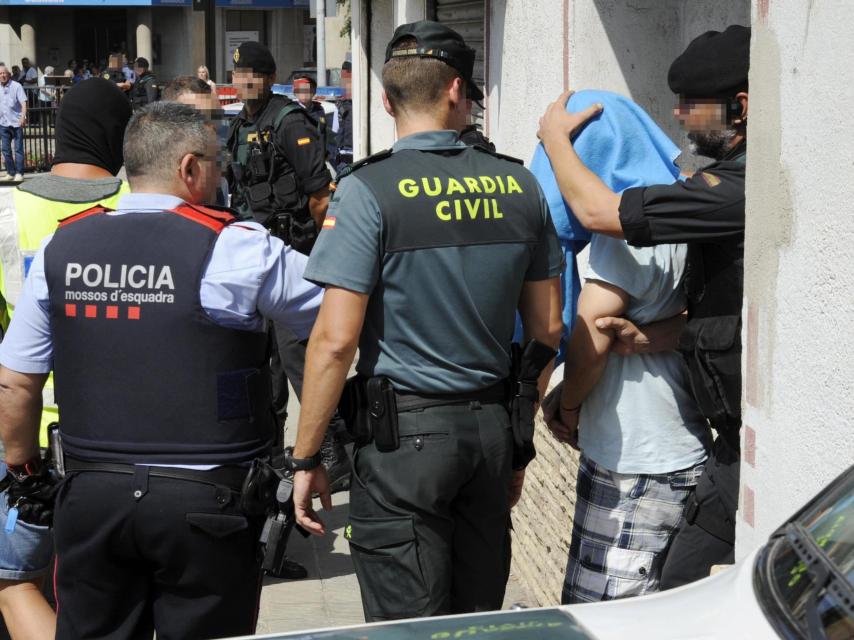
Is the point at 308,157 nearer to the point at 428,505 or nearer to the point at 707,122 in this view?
the point at 707,122

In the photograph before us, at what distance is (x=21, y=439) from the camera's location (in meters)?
3.26

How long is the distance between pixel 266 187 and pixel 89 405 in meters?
3.68

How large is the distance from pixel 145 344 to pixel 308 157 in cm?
360

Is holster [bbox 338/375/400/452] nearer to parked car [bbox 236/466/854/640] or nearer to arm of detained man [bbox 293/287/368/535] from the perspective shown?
arm of detained man [bbox 293/287/368/535]

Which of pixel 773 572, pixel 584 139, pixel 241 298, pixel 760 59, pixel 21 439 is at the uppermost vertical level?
pixel 760 59

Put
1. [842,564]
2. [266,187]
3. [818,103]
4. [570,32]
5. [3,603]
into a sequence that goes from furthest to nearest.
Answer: [266,187] < [570,32] < [3,603] < [818,103] < [842,564]

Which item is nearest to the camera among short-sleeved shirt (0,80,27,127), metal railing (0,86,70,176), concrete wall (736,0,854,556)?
concrete wall (736,0,854,556)

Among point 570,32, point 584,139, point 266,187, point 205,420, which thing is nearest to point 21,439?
point 205,420

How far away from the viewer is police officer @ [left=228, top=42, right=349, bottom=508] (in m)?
6.39

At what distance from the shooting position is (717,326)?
3.04 meters

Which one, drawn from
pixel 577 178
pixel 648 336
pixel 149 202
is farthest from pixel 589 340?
pixel 149 202

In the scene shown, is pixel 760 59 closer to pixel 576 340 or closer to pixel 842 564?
pixel 576 340

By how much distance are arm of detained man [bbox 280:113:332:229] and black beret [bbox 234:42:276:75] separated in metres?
0.42

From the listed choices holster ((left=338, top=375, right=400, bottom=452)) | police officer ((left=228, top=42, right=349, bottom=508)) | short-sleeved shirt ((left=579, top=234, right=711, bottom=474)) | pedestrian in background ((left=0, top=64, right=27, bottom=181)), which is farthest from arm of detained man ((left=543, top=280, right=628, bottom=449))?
pedestrian in background ((left=0, top=64, right=27, bottom=181))
